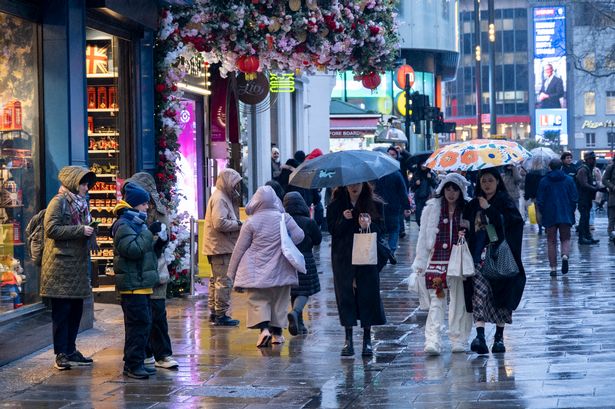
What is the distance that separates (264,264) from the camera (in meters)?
12.1

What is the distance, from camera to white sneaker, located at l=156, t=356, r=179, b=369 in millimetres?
10906

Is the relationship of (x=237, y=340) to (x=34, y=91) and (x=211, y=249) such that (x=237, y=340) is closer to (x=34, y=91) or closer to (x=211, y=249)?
(x=211, y=249)

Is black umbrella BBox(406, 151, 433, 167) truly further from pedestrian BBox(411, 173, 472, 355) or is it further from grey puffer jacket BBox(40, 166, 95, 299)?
grey puffer jacket BBox(40, 166, 95, 299)

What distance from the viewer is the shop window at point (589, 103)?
12262 centimetres

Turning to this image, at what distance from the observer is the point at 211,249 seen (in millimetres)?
13859

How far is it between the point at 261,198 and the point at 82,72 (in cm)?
263

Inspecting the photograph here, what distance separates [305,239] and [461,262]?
Result: 217cm

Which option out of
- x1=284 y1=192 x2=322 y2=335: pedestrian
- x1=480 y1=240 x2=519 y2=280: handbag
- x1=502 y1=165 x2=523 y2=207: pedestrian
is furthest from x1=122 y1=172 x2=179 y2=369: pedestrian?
x1=502 y1=165 x2=523 y2=207: pedestrian

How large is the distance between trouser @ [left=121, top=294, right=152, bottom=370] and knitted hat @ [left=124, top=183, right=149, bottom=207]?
31.1 inches

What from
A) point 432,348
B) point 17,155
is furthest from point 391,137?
point 432,348

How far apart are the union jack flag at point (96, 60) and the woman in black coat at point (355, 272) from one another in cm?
519

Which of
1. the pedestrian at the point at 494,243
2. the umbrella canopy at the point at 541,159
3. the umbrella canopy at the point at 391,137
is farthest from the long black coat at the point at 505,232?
the umbrella canopy at the point at 391,137

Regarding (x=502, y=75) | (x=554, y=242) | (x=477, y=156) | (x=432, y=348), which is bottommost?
(x=432, y=348)

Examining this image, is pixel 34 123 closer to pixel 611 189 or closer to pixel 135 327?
pixel 135 327
